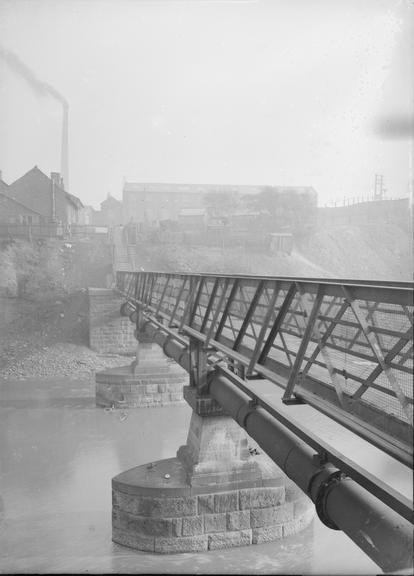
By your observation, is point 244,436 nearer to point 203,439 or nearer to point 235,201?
point 203,439

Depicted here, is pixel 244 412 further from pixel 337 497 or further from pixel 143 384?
pixel 143 384

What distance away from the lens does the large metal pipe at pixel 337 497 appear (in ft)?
8.86

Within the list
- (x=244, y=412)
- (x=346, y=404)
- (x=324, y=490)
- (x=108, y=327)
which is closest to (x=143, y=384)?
(x=108, y=327)

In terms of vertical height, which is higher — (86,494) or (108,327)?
(108,327)

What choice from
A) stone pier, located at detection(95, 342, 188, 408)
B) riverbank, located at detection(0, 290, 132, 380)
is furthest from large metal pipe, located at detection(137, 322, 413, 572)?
riverbank, located at detection(0, 290, 132, 380)

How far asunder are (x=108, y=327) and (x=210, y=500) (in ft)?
58.8

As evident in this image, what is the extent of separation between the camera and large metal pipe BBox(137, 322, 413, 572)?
2699 millimetres

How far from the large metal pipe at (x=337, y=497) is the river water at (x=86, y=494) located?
16 cm

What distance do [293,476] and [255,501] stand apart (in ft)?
12.6

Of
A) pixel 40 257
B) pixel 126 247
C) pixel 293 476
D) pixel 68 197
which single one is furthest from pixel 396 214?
pixel 293 476

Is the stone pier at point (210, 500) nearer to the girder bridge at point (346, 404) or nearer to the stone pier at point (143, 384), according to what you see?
the girder bridge at point (346, 404)

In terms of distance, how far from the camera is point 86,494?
1002 cm

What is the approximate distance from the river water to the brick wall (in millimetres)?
6078

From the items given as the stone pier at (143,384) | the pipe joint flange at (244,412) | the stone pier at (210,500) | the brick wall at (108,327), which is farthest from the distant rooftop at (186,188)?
the pipe joint flange at (244,412)
